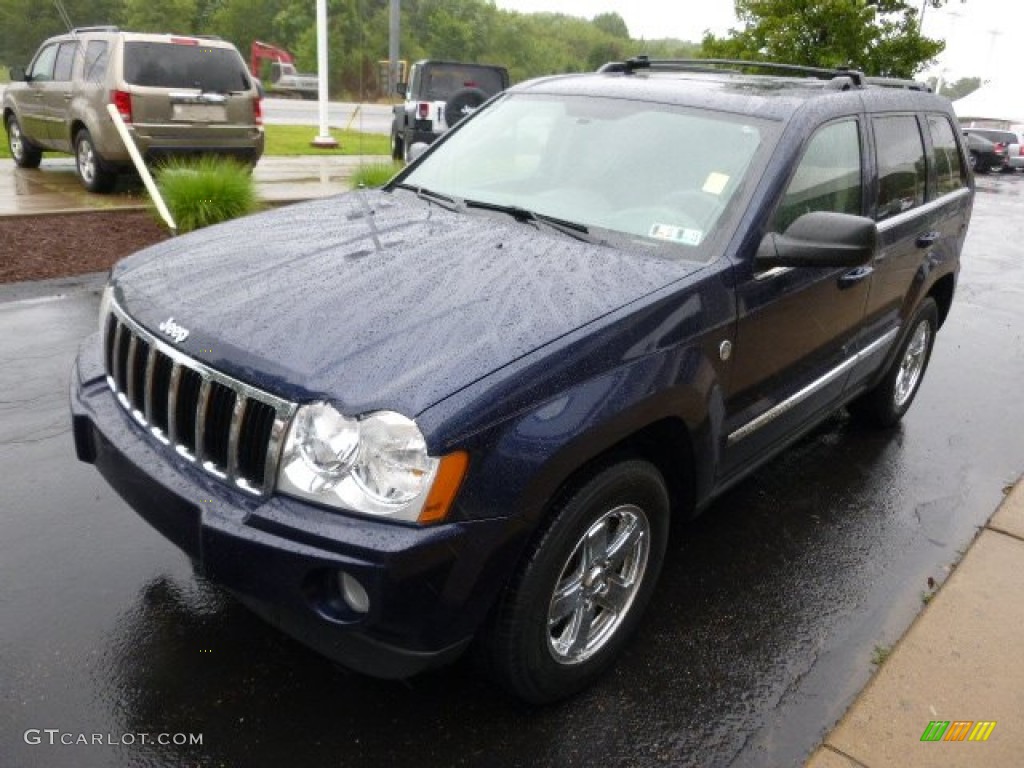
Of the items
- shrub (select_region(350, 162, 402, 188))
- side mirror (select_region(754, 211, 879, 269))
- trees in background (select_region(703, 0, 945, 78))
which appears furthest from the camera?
trees in background (select_region(703, 0, 945, 78))

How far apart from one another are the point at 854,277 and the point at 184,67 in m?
9.27

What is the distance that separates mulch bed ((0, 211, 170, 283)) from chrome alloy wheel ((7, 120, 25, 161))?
15.4ft

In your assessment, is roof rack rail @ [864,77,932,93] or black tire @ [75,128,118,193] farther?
black tire @ [75,128,118,193]

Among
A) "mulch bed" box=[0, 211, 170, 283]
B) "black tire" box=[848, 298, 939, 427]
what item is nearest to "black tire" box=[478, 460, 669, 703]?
"black tire" box=[848, 298, 939, 427]

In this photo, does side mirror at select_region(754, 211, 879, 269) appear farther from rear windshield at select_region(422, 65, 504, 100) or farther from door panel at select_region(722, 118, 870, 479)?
rear windshield at select_region(422, 65, 504, 100)

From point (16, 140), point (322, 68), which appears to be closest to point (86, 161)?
point (16, 140)

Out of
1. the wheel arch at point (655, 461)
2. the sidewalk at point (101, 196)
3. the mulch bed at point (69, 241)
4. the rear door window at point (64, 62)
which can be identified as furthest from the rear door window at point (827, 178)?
the rear door window at point (64, 62)

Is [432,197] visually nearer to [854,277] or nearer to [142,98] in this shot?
[854,277]

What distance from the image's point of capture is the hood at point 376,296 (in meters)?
2.21

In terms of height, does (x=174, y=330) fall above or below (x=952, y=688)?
above

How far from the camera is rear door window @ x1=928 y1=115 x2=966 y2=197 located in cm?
457

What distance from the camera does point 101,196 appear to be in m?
10.5

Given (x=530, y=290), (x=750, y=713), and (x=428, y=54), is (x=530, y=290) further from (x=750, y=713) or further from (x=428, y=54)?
(x=428, y=54)

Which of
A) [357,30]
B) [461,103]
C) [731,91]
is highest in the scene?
[357,30]
